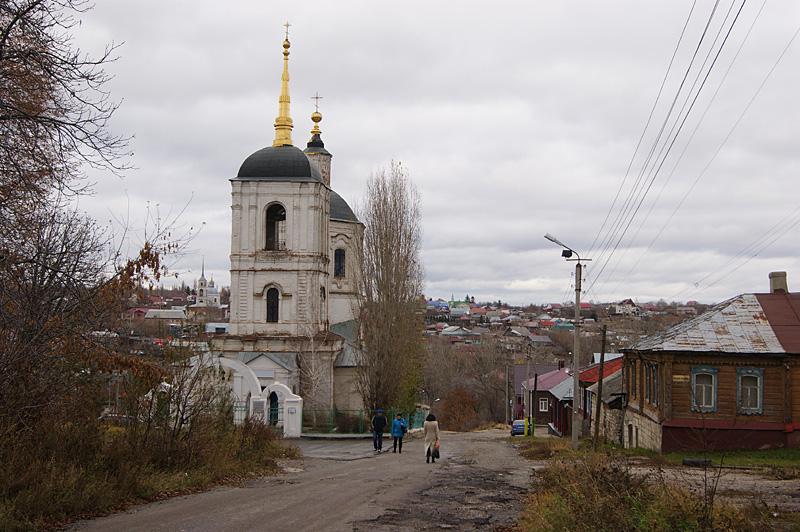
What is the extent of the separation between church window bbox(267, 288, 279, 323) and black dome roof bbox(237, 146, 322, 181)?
17.6 ft

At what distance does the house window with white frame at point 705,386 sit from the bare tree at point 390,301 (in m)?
15.2

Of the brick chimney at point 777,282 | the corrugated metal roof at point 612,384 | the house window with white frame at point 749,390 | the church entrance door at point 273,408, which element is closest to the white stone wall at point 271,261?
the church entrance door at point 273,408

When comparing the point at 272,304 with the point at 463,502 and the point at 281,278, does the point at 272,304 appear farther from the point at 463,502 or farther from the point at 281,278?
the point at 463,502

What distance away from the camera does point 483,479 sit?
15891 mm

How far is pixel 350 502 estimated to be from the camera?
40.0ft

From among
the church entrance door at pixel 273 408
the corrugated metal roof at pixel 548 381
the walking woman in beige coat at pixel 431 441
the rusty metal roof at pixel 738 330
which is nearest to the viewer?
the walking woman in beige coat at pixel 431 441

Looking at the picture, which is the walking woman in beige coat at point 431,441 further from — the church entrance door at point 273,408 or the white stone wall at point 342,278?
the white stone wall at point 342,278

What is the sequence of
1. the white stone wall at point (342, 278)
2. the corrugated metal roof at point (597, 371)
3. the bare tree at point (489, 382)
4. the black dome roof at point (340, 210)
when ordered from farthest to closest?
the bare tree at point (489, 382) → the black dome roof at point (340, 210) → the white stone wall at point (342, 278) → the corrugated metal roof at point (597, 371)

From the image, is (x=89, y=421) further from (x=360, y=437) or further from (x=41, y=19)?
(x=360, y=437)

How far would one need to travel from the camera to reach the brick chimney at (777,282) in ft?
86.2

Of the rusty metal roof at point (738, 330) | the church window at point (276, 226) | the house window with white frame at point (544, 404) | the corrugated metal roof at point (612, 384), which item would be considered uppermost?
the church window at point (276, 226)

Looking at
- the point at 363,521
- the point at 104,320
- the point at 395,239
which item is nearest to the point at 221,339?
the point at 395,239

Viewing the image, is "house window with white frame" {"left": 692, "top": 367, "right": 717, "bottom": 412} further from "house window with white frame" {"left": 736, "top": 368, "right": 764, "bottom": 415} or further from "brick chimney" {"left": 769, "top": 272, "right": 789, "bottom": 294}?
"brick chimney" {"left": 769, "top": 272, "right": 789, "bottom": 294}

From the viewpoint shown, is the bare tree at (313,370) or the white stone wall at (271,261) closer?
the bare tree at (313,370)
